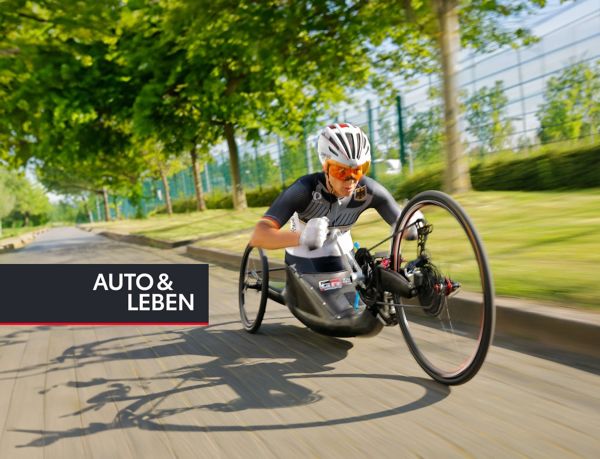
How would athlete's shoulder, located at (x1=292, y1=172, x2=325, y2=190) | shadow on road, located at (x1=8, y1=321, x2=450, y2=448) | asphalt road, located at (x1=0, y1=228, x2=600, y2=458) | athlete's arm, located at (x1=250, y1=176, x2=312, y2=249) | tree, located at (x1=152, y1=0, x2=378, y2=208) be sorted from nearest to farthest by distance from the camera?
asphalt road, located at (x1=0, y1=228, x2=600, y2=458) < shadow on road, located at (x1=8, y1=321, x2=450, y2=448) < athlete's arm, located at (x1=250, y1=176, x2=312, y2=249) < athlete's shoulder, located at (x1=292, y1=172, x2=325, y2=190) < tree, located at (x1=152, y1=0, x2=378, y2=208)

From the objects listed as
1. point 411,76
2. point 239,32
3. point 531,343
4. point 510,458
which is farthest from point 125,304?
point 411,76

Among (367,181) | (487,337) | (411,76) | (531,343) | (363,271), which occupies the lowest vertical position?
(531,343)

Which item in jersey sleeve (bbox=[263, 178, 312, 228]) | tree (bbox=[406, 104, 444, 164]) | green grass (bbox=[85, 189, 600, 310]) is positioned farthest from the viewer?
tree (bbox=[406, 104, 444, 164])

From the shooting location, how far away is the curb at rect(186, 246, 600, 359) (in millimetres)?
3475

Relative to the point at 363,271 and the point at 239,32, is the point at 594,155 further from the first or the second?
the point at 363,271

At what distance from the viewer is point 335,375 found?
3.53 metres

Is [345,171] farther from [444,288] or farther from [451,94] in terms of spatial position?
[451,94]

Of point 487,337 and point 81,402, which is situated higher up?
point 487,337

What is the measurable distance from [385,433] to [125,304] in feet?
13.0

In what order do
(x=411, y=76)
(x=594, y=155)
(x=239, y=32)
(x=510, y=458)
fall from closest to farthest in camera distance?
(x=510, y=458) → (x=594, y=155) → (x=239, y=32) → (x=411, y=76)

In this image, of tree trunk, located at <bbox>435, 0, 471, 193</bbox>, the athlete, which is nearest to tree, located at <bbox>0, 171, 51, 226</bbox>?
tree trunk, located at <bbox>435, 0, 471, 193</bbox>

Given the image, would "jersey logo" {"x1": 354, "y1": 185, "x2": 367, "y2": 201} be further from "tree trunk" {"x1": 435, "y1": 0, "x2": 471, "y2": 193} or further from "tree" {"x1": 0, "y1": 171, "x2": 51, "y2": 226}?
"tree" {"x1": 0, "y1": 171, "x2": 51, "y2": 226}

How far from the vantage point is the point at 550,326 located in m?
3.73

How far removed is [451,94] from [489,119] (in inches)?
128
